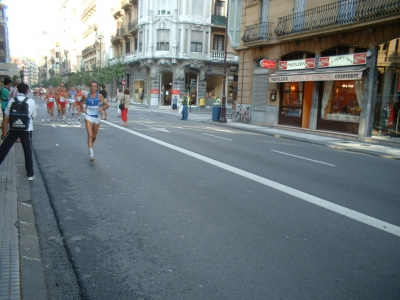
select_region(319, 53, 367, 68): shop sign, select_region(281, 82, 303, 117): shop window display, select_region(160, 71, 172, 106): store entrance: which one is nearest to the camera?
select_region(319, 53, 367, 68): shop sign

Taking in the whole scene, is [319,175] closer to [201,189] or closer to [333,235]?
[201,189]

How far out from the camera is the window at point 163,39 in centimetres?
4412

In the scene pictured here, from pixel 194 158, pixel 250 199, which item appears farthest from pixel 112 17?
pixel 250 199

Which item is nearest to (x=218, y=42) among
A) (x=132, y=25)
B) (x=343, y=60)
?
(x=132, y=25)

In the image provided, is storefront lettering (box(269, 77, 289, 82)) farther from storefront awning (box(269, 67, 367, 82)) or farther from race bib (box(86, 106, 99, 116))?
race bib (box(86, 106, 99, 116))

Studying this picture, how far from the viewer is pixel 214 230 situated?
16.3ft

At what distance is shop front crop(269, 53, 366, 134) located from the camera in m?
19.1

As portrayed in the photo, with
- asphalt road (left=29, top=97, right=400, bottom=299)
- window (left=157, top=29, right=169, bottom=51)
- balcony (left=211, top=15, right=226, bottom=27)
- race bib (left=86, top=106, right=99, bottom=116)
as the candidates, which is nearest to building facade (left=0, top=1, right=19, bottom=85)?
race bib (left=86, top=106, right=99, bottom=116)

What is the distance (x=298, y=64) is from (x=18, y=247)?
20633mm

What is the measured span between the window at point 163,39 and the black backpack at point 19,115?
127 feet

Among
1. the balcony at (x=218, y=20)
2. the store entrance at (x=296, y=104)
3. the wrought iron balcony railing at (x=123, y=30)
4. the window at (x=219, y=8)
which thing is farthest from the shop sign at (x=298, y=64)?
the wrought iron balcony railing at (x=123, y=30)

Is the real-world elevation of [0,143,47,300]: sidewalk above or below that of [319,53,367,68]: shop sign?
below

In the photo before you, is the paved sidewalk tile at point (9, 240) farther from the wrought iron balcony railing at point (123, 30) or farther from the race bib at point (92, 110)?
the wrought iron balcony railing at point (123, 30)

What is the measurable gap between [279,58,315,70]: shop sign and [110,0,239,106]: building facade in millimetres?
19715
